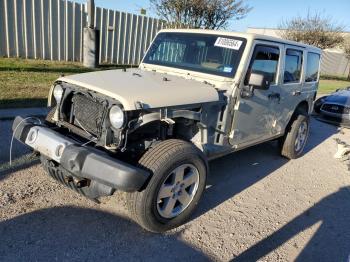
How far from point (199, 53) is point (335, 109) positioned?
666 centimetres

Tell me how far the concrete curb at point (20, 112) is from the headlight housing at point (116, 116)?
3.28 metres

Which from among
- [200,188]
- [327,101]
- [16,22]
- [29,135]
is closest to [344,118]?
[327,101]

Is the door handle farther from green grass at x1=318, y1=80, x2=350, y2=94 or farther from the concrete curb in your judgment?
green grass at x1=318, y1=80, x2=350, y2=94

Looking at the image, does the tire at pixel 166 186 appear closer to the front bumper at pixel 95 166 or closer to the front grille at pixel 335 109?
the front bumper at pixel 95 166

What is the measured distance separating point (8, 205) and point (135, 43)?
1118cm

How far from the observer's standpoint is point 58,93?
150 inches

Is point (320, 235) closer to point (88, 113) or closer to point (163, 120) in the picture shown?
point (163, 120)

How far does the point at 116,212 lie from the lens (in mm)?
3662

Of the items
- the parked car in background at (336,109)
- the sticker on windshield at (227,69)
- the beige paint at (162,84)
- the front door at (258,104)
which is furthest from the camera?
the parked car in background at (336,109)

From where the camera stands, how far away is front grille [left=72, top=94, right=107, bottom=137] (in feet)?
10.8

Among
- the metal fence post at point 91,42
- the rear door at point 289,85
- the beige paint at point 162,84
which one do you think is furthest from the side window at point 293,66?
the metal fence post at point 91,42

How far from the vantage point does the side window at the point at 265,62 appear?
14.1ft

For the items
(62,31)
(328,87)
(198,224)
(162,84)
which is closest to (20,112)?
(162,84)

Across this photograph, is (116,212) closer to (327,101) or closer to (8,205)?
(8,205)
